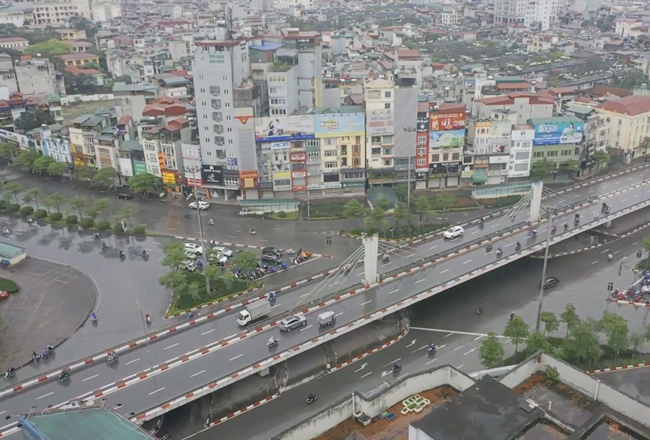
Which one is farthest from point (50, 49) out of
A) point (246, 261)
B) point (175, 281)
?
point (175, 281)

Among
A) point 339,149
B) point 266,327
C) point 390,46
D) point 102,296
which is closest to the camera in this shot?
point 266,327

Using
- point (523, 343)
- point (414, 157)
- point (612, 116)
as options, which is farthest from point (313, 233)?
point (612, 116)

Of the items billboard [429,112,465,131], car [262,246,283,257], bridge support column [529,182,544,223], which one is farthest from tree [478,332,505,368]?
billboard [429,112,465,131]

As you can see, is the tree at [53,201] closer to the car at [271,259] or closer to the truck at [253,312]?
the car at [271,259]

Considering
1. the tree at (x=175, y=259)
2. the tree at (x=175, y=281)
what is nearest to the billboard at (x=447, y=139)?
the tree at (x=175, y=259)

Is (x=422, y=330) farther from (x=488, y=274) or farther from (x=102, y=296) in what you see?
(x=102, y=296)

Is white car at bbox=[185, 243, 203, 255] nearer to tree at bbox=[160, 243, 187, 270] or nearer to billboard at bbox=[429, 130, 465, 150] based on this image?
tree at bbox=[160, 243, 187, 270]

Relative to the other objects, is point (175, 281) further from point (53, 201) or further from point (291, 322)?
point (53, 201)
